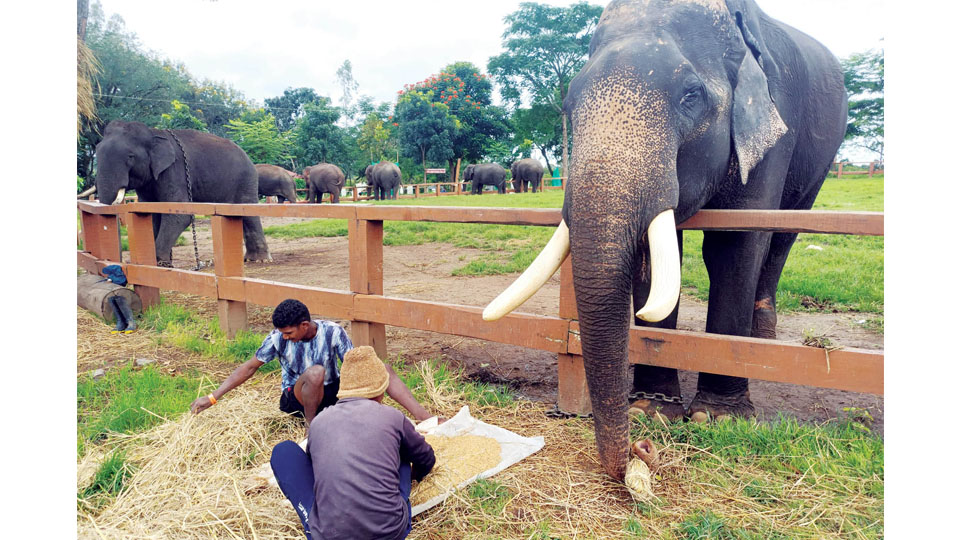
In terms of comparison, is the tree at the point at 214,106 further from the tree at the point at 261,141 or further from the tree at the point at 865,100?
the tree at the point at 865,100

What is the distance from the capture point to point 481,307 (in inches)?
178

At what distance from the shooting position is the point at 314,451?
2523 mm

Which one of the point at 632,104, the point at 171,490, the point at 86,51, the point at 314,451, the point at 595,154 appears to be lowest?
the point at 171,490

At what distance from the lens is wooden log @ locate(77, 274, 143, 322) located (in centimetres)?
645

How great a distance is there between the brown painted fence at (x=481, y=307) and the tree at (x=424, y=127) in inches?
1387

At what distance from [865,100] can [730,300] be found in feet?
130

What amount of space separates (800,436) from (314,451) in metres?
2.49

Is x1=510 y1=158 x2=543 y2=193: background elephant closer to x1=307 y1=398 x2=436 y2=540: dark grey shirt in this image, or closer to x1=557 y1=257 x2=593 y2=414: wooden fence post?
x1=557 y1=257 x2=593 y2=414: wooden fence post

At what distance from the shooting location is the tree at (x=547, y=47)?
4212 centimetres

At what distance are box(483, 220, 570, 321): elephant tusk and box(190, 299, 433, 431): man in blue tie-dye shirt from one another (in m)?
1.07

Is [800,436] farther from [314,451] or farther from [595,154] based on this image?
[314,451]

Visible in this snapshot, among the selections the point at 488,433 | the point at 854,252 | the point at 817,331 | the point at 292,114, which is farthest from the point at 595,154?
the point at 292,114

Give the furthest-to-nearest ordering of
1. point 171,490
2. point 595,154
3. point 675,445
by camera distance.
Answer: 1. point 675,445
2. point 171,490
3. point 595,154

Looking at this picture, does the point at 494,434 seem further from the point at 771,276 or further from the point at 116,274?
the point at 116,274
